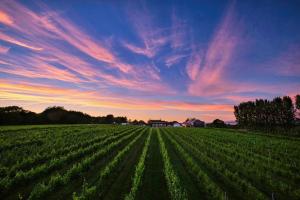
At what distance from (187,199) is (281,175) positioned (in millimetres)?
7386

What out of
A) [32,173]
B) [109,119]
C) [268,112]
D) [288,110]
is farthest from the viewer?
[109,119]

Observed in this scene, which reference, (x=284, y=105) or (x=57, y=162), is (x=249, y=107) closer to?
(x=284, y=105)

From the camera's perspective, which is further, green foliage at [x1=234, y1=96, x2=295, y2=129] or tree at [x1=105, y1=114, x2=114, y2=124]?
tree at [x1=105, y1=114, x2=114, y2=124]

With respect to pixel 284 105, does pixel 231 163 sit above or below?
below

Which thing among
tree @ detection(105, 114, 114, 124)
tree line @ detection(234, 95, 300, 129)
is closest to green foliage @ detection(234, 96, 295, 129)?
tree line @ detection(234, 95, 300, 129)

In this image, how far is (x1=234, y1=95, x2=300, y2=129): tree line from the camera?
4021 inches

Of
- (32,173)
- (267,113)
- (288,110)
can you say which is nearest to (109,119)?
(267,113)

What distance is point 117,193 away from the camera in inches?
403

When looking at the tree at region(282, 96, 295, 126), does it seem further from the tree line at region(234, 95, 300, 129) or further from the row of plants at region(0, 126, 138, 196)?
the row of plants at region(0, 126, 138, 196)

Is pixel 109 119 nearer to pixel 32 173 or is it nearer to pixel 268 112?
pixel 268 112

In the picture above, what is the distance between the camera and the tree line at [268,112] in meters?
102

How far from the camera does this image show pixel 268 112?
113688 mm

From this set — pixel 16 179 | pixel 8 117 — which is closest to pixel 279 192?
pixel 16 179

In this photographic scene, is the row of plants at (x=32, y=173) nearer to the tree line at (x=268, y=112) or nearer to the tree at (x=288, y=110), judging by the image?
the tree line at (x=268, y=112)
